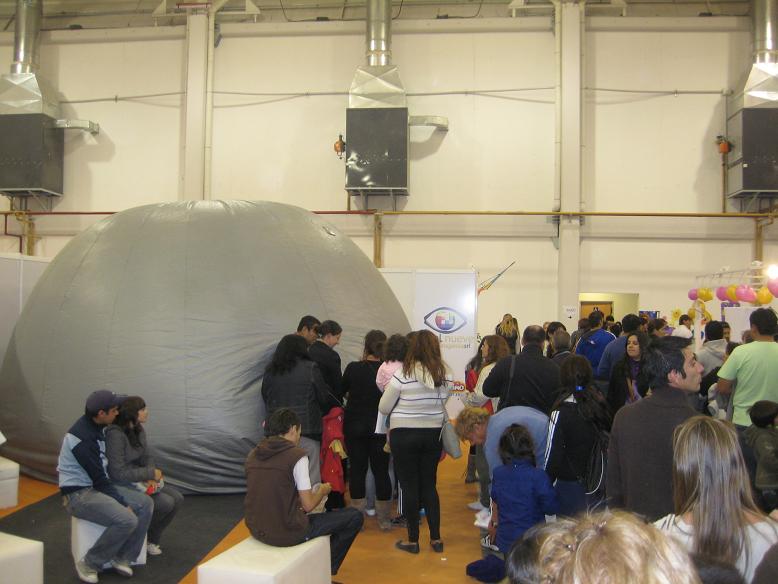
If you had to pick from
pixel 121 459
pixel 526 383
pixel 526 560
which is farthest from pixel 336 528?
pixel 526 560

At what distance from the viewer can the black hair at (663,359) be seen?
286 cm

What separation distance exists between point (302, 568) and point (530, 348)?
224 centimetres

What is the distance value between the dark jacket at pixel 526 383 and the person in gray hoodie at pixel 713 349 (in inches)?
82.8

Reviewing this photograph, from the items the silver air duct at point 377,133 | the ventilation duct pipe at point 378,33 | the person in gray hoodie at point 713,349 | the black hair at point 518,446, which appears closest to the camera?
the black hair at point 518,446

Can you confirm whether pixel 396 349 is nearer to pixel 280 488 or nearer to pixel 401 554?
pixel 401 554

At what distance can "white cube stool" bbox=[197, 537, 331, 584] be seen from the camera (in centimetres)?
346

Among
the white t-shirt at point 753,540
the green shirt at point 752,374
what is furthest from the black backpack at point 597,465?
the white t-shirt at point 753,540

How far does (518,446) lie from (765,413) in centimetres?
143

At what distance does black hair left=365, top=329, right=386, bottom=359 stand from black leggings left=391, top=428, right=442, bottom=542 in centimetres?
81

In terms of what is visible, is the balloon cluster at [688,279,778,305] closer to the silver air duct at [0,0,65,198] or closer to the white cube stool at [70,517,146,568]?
the white cube stool at [70,517,146,568]

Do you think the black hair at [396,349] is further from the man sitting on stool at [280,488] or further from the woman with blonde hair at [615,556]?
the woman with blonde hair at [615,556]

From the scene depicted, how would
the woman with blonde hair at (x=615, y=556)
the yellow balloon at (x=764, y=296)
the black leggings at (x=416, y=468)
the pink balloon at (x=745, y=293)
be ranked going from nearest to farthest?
1. the woman with blonde hair at (x=615, y=556)
2. the black leggings at (x=416, y=468)
3. the yellow balloon at (x=764, y=296)
4. the pink balloon at (x=745, y=293)

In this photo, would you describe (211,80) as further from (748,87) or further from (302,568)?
(302,568)

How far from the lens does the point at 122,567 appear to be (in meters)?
4.33
